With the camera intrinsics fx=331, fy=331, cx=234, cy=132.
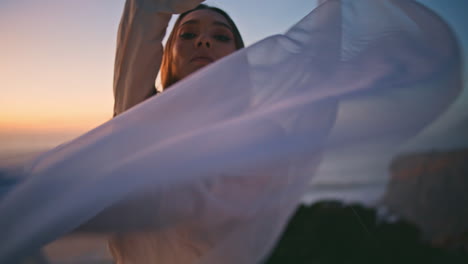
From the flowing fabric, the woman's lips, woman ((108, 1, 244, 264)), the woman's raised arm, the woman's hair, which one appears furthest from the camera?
the woman's hair

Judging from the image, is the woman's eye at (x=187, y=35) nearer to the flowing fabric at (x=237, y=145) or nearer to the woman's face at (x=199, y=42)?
the woman's face at (x=199, y=42)

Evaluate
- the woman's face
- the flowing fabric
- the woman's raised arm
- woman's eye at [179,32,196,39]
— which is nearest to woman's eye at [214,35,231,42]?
the woman's face

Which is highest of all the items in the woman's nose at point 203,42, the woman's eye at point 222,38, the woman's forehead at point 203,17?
the woman's forehead at point 203,17

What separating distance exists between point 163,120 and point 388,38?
67cm

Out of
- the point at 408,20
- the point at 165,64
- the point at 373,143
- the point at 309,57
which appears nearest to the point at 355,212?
the point at 373,143

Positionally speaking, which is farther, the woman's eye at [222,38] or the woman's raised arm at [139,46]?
the woman's eye at [222,38]

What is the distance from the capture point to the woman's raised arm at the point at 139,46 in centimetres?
117

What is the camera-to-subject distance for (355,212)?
0.98 metres

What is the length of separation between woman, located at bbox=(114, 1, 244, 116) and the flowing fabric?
0.38 m

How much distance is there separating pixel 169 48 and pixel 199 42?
0.24 metres

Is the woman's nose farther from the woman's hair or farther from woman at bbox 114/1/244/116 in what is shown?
the woman's hair

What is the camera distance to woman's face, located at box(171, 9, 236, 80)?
140 centimetres

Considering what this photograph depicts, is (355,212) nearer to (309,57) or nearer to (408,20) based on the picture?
(309,57)

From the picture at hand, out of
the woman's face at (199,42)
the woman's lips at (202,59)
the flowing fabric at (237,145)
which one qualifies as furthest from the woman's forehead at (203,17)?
the flowing fabric at (237,145)
